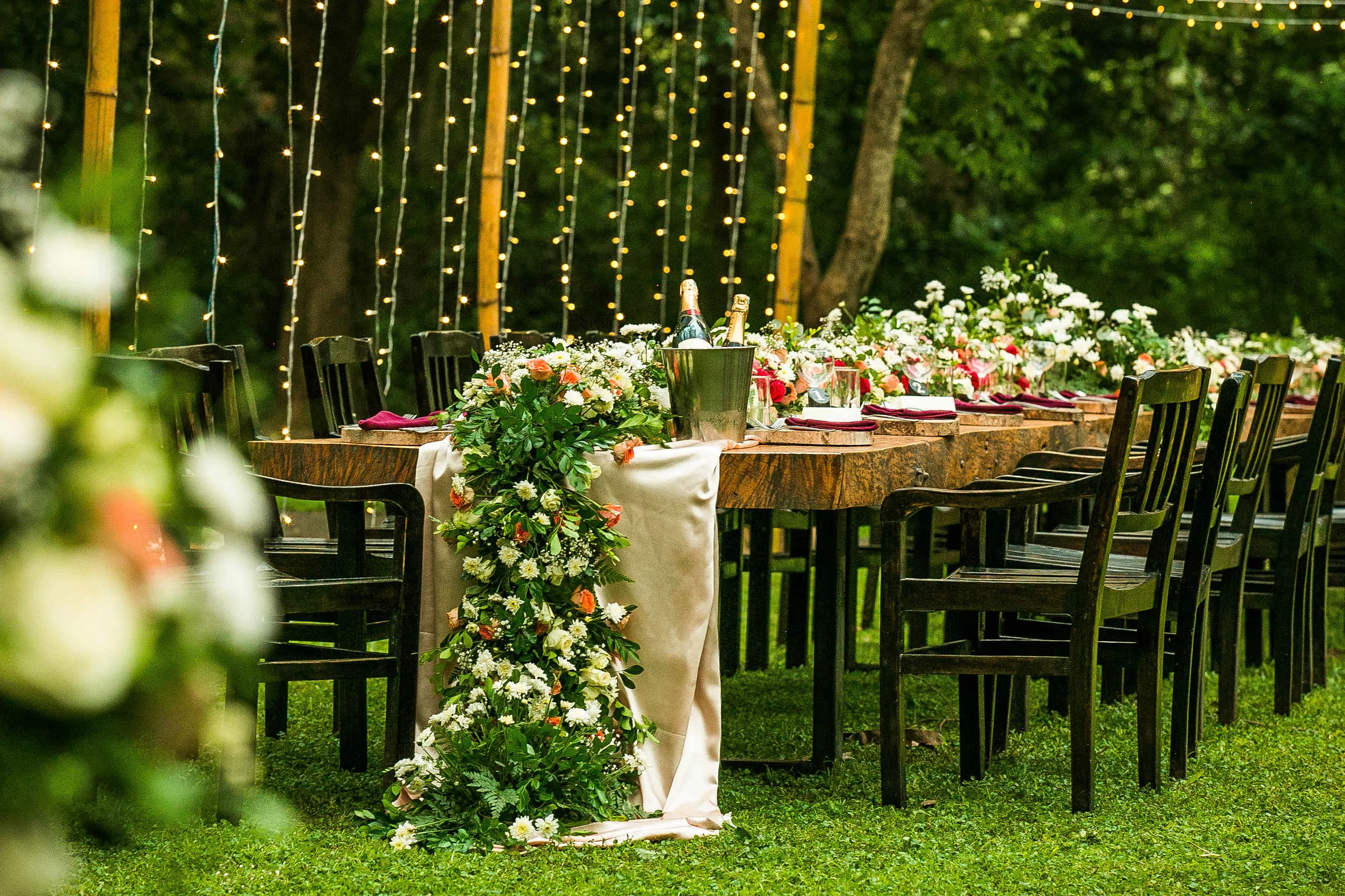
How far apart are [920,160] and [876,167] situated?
16.2ft

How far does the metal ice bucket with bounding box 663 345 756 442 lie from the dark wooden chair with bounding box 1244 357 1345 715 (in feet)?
6.34

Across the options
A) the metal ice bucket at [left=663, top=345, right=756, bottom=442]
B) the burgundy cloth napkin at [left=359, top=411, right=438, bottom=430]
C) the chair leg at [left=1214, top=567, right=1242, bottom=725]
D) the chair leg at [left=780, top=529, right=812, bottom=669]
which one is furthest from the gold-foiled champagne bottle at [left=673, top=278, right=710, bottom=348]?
the chair leg at [left=1214, top=567, right=1242, bottom=725]

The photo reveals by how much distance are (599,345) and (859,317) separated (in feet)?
6.16

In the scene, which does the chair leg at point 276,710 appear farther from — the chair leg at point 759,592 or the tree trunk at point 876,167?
the tree trunk at point 876,167

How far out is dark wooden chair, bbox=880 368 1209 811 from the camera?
2.99 m

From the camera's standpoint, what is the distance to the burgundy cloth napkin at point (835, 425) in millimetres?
3447

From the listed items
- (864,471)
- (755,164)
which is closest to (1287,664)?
(864,471)

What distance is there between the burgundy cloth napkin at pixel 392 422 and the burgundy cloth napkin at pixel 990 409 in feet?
5.16

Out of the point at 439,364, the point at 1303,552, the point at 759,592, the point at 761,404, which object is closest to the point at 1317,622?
the point at 1303,552

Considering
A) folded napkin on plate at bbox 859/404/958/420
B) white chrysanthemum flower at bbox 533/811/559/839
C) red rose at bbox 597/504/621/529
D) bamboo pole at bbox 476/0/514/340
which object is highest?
bamboo pole at bbox 476/0/514/340

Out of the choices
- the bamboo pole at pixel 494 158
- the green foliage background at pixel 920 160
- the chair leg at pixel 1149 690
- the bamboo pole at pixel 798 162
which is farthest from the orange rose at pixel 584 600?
the green foliage background at pixel 920 160

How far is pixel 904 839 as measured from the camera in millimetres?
2947

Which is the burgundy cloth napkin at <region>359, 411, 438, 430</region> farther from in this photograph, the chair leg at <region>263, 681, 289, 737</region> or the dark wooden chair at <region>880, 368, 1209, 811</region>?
the dark wooden chair at <region>880, 368, 1209, 811</region>

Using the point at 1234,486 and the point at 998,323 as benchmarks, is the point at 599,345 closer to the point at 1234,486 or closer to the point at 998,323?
the point at 1234,486
